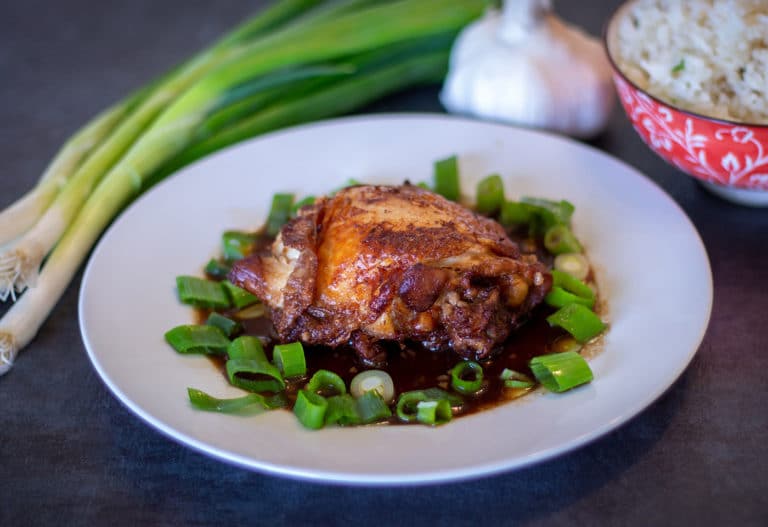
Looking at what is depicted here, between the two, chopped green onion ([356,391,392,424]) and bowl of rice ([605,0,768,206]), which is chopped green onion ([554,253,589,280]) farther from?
chopped green onion ([356,391,392,424])

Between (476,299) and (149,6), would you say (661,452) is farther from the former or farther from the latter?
(149,6)

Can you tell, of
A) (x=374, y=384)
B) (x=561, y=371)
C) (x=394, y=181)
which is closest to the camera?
(x=561, y=371)

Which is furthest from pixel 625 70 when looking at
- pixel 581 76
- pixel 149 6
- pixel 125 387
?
pixel 149 6

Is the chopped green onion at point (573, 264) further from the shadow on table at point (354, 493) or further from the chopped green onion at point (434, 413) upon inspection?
the chopped green onion at point (434, 413)

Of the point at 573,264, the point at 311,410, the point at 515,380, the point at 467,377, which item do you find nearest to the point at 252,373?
the point at 311,410

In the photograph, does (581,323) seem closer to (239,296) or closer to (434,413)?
(434,413)

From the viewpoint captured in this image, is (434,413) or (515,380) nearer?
(434,413)

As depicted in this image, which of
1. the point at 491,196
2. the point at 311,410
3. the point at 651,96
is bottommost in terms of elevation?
the point at 311,410
